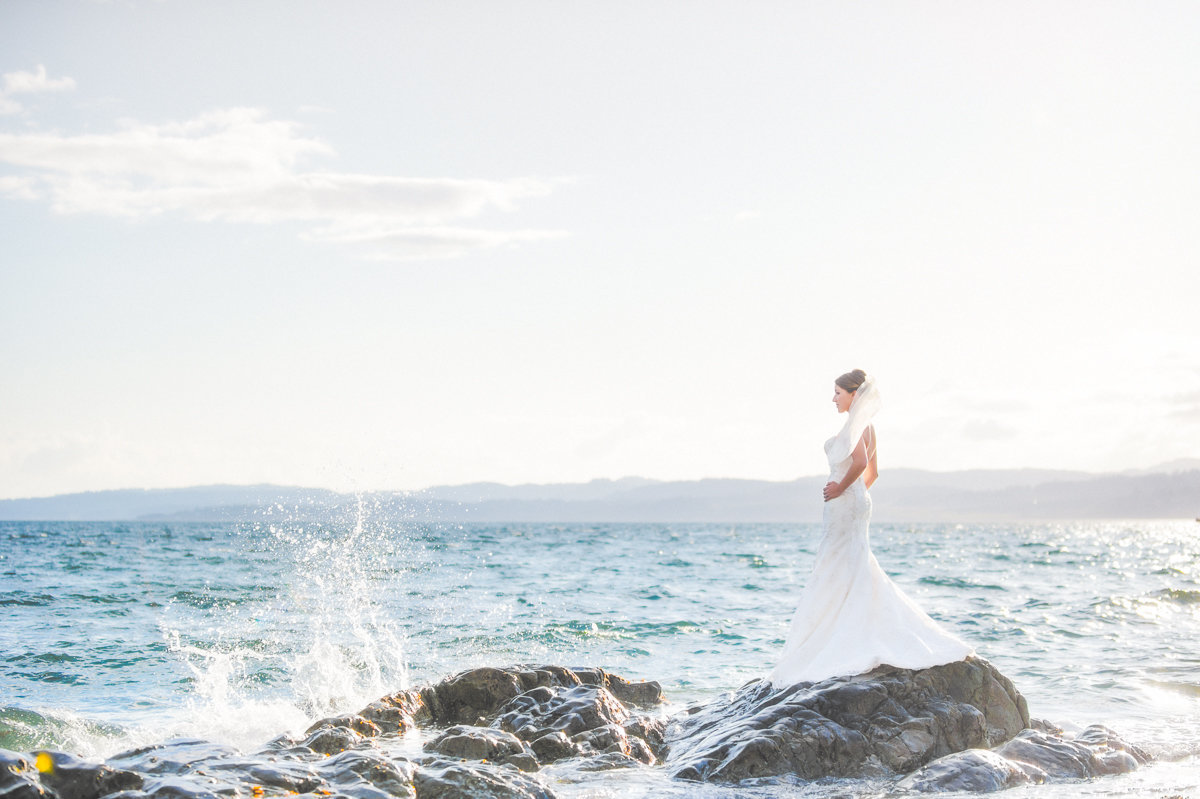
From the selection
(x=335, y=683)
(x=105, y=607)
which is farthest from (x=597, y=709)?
(x=105, y=607)

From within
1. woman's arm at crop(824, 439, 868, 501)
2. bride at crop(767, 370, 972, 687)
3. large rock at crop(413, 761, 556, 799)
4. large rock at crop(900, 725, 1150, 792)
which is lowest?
large rock at crop(900, 725, 1150, 792)

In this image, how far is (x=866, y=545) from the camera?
31.7ft

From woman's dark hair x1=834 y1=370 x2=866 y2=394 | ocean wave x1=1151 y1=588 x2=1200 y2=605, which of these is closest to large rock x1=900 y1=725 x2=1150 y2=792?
woman's dark hair x1=834 y1=370 x2=866 y2=394

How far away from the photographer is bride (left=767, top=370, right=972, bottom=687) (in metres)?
9.10

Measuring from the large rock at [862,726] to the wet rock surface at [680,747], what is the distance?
11 millimetres

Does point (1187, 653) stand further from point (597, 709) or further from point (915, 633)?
point (597, 709)

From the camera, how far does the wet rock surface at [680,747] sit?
6.86m

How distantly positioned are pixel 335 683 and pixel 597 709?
5.50 m

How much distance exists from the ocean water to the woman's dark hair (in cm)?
377

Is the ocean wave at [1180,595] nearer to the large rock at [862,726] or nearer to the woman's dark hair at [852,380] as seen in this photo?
the large rock at [862,726]

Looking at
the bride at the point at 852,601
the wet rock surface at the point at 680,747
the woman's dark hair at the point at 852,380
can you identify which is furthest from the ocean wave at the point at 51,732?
the woman's dark hair at the point at 852,380

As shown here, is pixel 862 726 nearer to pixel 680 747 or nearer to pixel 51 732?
pixel 680 747

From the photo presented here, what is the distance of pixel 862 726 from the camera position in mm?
8555

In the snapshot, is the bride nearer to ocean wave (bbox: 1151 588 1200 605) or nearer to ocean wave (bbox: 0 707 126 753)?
ocean wave (bbox: 0 707 126 753)
